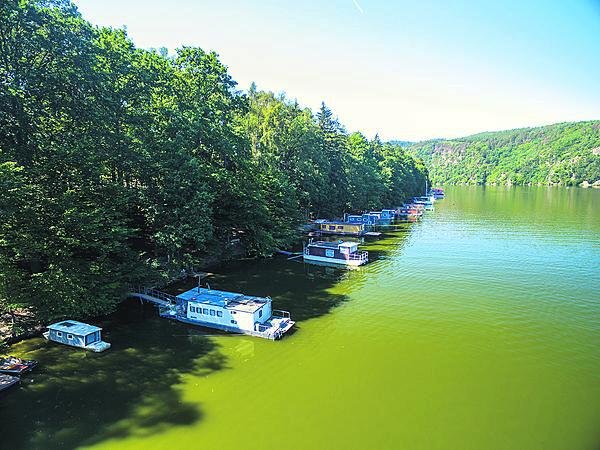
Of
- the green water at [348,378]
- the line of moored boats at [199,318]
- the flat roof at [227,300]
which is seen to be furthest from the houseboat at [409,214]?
the line of moored boats at [199,318]

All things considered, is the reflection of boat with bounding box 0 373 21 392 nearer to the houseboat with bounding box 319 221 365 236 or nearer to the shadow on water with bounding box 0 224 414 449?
the shadow on water with bounding box 0 224 414 449

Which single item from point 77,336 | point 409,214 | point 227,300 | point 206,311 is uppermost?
point 409,214

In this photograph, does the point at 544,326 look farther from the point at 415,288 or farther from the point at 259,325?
the point at 259,325

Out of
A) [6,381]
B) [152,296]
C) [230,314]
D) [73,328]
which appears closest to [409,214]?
[152,296]

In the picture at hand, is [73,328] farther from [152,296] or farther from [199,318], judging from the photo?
[152,296]

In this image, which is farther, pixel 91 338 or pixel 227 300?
pixel 227 300

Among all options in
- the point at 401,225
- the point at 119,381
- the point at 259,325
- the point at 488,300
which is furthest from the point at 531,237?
the point at 119,381

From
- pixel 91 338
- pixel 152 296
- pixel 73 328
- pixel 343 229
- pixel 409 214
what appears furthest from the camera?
pixel 409 214
